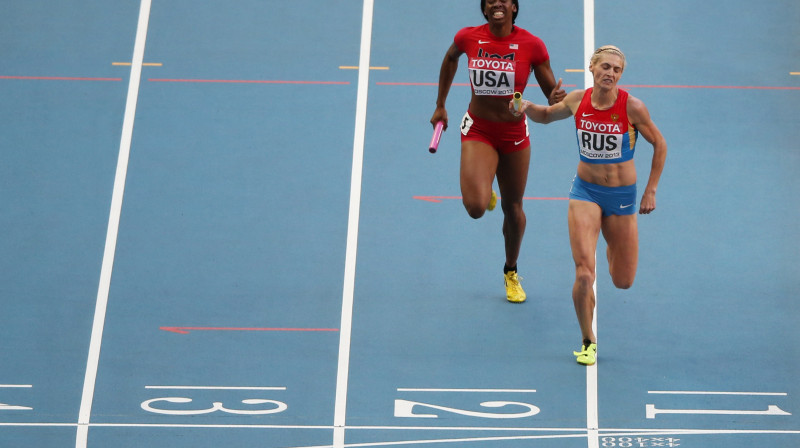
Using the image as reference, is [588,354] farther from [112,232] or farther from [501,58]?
[112,232]

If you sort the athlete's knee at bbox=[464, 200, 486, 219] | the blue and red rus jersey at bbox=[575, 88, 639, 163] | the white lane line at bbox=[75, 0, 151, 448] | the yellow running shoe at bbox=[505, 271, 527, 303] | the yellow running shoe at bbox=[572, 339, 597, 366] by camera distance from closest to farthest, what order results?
the blue and red rus jersey at bbox=[575, 88, 639, 163]
the white lane line at bbox=[75, 0, 151, 448]
the yellow running shoe at bbox=[572, 339, 597, 366]
the athlete's knee at bbox=[464, 200, 486, 219]
the yellow running shoe at bbox=[505, 271, 527, 303]

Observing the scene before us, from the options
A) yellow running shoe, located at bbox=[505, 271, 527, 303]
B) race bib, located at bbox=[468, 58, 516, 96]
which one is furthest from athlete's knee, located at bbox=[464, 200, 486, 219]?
race bib, located at bbox=[468, 58, 516, 96]

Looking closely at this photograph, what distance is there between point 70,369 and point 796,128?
5853 mm

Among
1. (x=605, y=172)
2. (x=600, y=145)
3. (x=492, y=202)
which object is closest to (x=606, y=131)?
(x=600, y=145)

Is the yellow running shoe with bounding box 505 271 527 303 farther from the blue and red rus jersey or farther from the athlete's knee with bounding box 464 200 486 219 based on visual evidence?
the blue and red rus jersey

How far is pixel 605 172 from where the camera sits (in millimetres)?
8281

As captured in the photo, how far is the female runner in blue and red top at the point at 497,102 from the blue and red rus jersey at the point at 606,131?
0.41 m

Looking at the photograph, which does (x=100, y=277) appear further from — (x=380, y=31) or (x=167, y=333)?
(x=380, y=31)

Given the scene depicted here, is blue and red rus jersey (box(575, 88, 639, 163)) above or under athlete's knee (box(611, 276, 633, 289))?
above

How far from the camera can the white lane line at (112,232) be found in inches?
333

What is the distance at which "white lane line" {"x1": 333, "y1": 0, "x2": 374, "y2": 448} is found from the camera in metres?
8.47

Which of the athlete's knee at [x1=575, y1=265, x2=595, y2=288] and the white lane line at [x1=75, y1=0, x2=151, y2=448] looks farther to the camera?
the white lane line at [x1=75, y1=0, x2=151, y2=448]

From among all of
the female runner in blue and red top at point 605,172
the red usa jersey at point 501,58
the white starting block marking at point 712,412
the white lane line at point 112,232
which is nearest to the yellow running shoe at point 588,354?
the female runner in blue and red top at point 605,172

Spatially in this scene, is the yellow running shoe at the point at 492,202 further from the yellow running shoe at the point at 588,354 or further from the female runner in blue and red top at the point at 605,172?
the yellow running shoe at the point at 588,354
